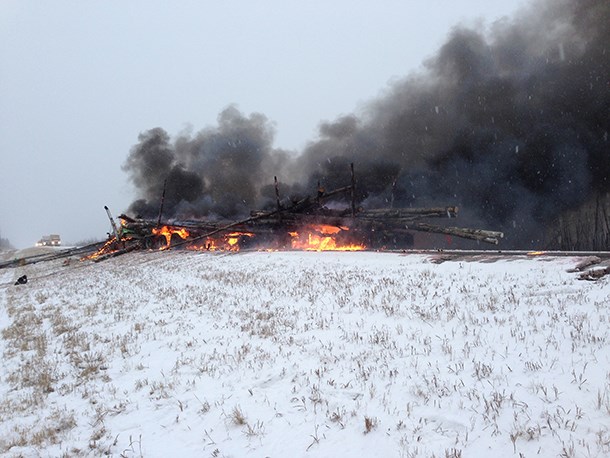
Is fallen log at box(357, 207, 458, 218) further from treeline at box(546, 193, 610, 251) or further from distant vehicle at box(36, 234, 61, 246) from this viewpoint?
distant vehicle at box(36, 234, 61, 246)

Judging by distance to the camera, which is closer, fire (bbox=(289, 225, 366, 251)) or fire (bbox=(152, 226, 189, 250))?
fire (bbox=(289, 225, 366, 251))

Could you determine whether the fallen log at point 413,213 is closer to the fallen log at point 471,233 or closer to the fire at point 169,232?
the fallen log at point 471,233

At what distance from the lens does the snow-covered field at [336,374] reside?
357cm

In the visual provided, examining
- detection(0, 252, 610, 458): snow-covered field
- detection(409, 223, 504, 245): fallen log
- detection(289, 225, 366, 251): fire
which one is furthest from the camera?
detection(289, 225, 366, 251): fire

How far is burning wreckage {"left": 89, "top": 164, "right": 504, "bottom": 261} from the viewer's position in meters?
24.0

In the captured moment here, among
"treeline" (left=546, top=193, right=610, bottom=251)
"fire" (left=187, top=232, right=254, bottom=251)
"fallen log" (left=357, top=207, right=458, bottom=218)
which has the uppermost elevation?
"fallen log" (left=357, top=207, right=458, bottom=218)

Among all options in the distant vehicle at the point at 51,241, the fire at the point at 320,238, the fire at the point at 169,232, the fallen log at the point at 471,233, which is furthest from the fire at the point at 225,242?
the distant vehicle at the point at 51,241

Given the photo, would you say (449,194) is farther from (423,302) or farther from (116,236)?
(116,236)

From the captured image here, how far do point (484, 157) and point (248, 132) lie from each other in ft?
93.7

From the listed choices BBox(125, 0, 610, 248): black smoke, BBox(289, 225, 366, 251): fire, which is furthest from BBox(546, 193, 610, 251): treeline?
BBox(289, 225, 366, 251): fire

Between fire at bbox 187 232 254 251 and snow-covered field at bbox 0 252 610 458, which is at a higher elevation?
fire at bbox 187 232 254 251

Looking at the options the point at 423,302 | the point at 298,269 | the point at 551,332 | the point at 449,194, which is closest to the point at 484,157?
the point at 449,194

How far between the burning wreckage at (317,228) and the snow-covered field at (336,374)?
13.2 m

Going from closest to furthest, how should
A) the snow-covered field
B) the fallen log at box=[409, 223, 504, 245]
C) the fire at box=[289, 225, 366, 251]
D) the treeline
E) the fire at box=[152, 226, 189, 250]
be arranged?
the snow-covered field, the fallen log at box=[409, 223, 504, 245], the treeline, the fire at box=[289, 225, 366, 251], the fire at box=[152, 226, 189, 250]
